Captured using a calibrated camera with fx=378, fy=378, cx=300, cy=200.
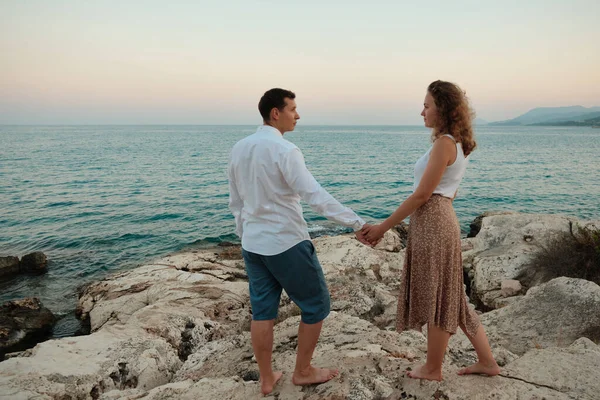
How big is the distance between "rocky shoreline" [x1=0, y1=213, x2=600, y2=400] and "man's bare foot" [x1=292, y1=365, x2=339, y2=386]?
0.06m

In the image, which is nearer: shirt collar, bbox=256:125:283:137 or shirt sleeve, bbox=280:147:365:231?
shirt sleeve, bbox=280:147:365:231

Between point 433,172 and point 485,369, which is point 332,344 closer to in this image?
point 485,369

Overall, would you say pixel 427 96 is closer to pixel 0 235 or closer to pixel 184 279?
pixel 184 279

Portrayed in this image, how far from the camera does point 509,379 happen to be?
331 centimetres

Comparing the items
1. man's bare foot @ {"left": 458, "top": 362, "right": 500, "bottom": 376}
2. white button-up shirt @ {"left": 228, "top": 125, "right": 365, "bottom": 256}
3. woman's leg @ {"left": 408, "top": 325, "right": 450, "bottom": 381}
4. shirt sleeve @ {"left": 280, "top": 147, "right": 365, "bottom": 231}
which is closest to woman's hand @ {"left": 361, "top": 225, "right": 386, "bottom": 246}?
white button-up shirt @ {"left": 228, "top": 125, "right": 365, "bottom": 256}

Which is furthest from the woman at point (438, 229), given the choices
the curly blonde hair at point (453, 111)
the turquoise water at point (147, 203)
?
the turquoise water at point (147, 203)

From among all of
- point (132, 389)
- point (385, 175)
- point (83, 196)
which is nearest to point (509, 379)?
point (132, 389)

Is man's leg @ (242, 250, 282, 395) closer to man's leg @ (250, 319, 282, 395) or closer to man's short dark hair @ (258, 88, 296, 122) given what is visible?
man's leg @ (250, 319, 282, 395)

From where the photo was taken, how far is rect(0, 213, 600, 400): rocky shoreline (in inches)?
131

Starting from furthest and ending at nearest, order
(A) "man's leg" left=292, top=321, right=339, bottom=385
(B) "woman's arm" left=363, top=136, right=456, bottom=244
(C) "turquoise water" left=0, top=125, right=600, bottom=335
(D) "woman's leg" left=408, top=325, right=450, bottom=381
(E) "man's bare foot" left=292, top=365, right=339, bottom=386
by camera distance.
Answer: (C) "turquoise water" left=0, top=125, right=600, bottom=335 → (E) "man's bare foot" left=292, top=365, right=339, bottom=386 → (A) "man's leg" left=292, top=321, right=339, bottom=385 → (D) "woman's leg" left=408, top=325, right=450, bottom=381 → (B) "woman's arm" left=363, top=136, right=456, bottom=244

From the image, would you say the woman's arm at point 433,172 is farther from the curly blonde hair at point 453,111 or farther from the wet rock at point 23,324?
the wet rock at point 23,324

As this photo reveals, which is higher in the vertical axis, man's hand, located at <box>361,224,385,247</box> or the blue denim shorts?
man's hand, located at <box>361,224,385,247</box>

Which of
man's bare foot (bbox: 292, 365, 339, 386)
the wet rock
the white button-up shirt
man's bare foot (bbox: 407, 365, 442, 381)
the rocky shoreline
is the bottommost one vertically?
the wet rock

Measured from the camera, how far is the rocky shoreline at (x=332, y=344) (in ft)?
10.9
